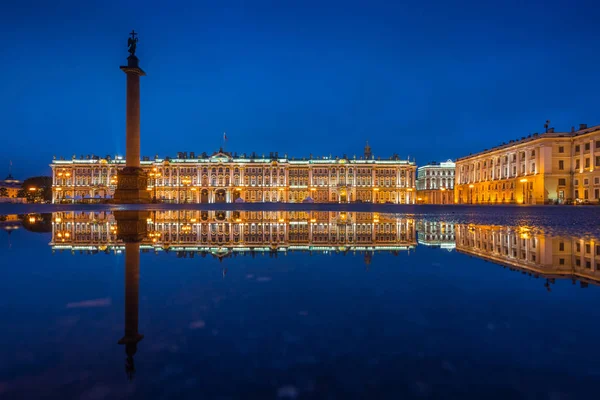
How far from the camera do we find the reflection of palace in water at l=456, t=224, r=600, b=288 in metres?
4.09

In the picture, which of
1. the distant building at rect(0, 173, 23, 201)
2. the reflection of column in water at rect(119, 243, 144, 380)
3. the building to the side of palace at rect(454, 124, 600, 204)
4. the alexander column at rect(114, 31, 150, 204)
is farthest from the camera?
the distant building at rect(0, 173, 23, 201)

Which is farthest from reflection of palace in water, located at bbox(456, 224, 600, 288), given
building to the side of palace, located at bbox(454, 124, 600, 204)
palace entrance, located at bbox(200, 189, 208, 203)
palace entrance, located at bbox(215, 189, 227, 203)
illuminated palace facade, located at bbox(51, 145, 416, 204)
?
palace entrance, located at bbox(200, 189, 208, 203)

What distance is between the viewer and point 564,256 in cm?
505

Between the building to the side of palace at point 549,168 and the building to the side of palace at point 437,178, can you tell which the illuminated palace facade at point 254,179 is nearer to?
the building to the side of palace at point 437,178

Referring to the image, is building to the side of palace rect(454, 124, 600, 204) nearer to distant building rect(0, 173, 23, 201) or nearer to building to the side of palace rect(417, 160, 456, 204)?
building to the side of palace rect(417, 160, 456, 204)

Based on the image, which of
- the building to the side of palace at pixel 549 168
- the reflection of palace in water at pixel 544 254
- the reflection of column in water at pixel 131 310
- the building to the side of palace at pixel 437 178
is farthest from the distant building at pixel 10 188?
the building to the side of palace at pixel 437 178

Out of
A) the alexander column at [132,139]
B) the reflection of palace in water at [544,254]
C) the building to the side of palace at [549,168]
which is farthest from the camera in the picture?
the building to the side of palace at [549,168]

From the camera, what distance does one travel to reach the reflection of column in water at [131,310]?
202 centimetres

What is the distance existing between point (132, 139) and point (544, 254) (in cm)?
2715

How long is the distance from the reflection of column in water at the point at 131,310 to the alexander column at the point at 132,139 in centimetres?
2454

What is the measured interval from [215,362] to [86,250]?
4.87 m

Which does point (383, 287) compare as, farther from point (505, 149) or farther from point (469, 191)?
point (469, 191)

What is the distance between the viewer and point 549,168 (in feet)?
156

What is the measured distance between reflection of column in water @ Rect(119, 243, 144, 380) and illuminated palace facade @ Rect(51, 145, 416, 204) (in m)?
85.9
